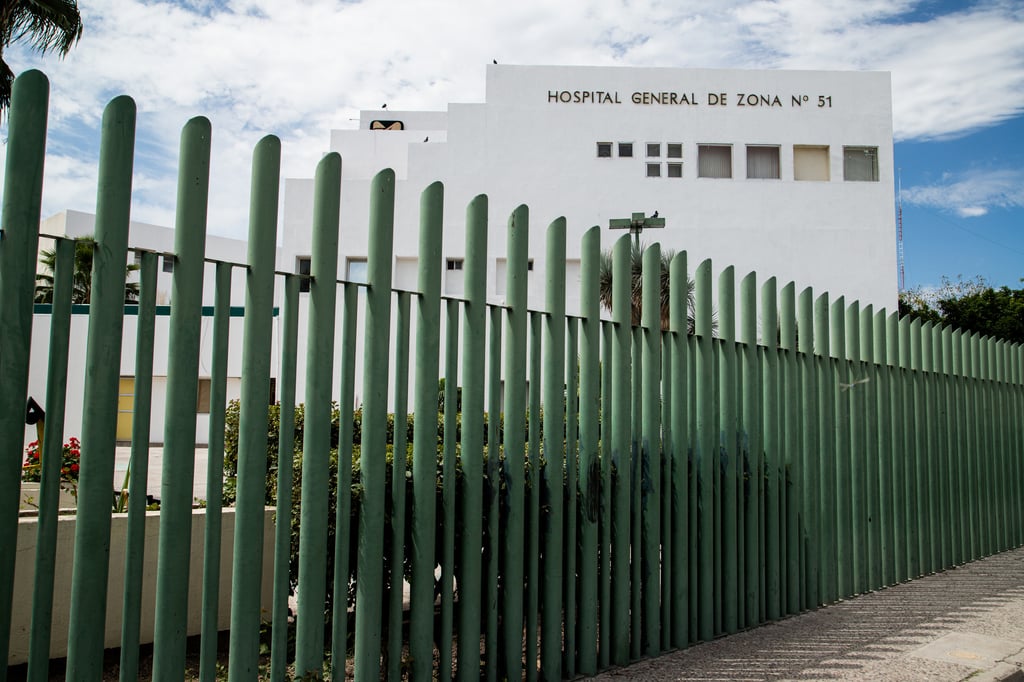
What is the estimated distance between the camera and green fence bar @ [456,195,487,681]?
4223 mm

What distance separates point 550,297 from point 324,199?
1496 mm

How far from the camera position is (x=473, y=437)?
4.28 m

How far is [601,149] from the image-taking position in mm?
27719

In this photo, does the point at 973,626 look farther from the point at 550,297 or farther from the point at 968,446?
the point at 550,297

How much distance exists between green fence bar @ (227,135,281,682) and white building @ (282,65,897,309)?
76.3 ft

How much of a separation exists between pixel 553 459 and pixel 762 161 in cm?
2567

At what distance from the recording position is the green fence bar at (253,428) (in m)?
3.46

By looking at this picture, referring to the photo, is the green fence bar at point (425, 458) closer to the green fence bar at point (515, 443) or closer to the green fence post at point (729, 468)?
the green fence bar at point (515, 443)

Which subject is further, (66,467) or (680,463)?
(66,467)

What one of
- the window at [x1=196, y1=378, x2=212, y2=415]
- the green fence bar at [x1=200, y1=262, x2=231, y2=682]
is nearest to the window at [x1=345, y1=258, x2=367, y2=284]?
Result: the window at [x1=196, y1=378, x2=212, y2=415]

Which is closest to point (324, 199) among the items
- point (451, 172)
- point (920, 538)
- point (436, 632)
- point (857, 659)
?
point (436, 632)

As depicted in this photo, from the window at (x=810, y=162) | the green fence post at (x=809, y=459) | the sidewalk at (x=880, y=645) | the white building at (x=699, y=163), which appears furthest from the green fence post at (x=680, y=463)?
the window at (x=810, y=162)

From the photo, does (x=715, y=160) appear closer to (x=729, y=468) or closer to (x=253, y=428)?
(x=729, y=468)

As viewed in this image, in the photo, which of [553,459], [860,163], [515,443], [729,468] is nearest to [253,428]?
[515,443]
